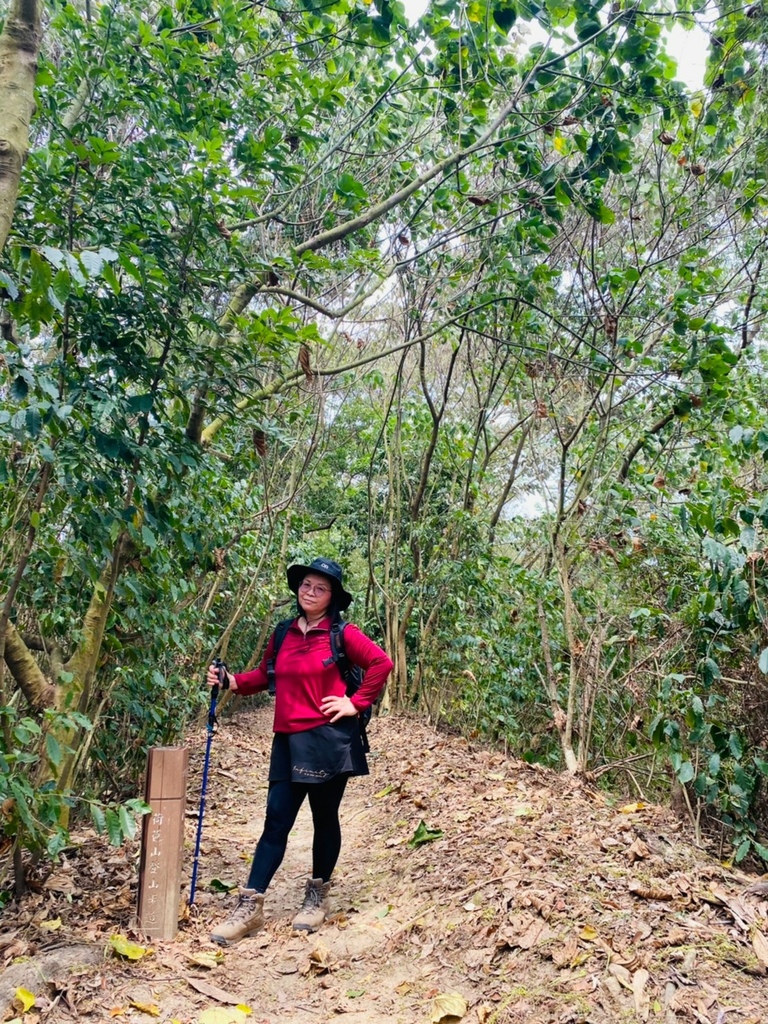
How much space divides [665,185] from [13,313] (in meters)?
6.38

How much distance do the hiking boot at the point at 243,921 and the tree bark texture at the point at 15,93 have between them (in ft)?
10.5

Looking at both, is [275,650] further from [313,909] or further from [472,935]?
[472,935]

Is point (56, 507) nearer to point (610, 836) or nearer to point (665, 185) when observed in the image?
point (610, 836)

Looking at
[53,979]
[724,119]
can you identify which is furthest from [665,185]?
[53,979]

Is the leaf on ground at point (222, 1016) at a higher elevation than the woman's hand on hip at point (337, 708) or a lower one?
lower

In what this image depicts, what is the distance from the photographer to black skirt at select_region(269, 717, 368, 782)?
155 inches

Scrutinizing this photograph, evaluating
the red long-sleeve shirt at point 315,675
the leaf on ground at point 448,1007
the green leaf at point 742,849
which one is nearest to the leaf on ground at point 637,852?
the green leaf at point 742,849

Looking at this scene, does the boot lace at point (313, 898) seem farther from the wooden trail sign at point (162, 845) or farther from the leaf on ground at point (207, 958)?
the wooden trail sign at point (162, 845)

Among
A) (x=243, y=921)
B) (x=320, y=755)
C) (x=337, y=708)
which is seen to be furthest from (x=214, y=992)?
(x=337, y=708)

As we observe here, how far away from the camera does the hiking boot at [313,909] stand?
398 cm

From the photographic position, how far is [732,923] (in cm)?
333

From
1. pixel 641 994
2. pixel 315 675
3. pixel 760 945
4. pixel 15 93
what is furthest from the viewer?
pixel 315 675

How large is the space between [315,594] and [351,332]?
588cm

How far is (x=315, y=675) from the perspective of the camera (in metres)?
4.06
